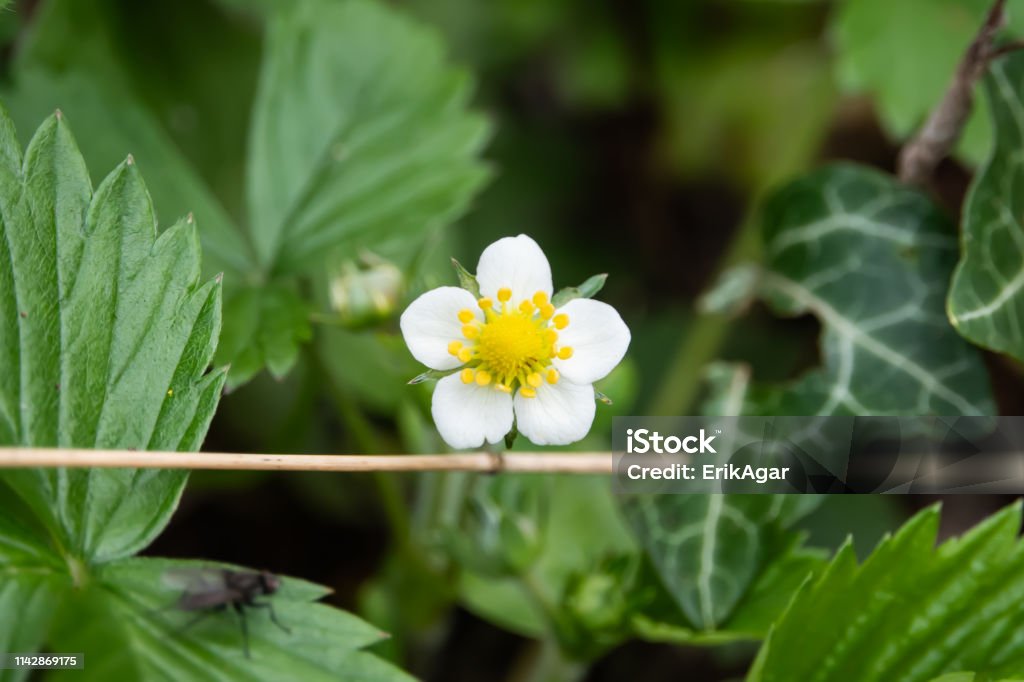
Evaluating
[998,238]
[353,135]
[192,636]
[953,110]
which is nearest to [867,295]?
[998,238]

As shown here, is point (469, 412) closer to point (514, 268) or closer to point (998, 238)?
point (514, 268)

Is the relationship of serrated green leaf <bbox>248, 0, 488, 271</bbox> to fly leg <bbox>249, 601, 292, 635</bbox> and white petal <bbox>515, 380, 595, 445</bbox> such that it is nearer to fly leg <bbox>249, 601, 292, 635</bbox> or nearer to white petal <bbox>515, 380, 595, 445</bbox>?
white petal <bbox>515, 380, 595, 445</bbox>

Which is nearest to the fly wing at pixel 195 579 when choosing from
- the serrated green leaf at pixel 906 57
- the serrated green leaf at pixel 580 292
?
the serrated green leaf at pixel 580 292

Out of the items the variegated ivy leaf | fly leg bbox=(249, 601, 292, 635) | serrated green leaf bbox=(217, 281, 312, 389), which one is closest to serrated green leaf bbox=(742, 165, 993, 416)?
the variegated ivy leaf

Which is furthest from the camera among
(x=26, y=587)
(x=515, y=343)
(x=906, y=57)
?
(x=906, y=57)

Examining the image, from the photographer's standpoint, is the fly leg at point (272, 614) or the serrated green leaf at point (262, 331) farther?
the serrated green leaf at point (262, 331)

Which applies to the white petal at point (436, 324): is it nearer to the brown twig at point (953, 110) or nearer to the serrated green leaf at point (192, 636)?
the serrated green leaf at point (192, 636)
